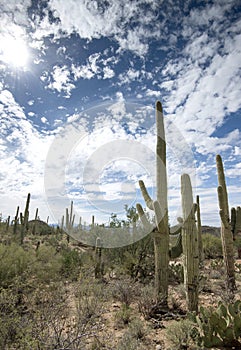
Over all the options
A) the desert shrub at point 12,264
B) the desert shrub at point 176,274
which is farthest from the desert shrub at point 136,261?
the desert shrub at point 12,264

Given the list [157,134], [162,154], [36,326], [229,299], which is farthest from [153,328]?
[157,134]

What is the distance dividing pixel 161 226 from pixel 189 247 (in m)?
0.94

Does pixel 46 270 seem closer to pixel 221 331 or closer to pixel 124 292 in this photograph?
pixel 124 292

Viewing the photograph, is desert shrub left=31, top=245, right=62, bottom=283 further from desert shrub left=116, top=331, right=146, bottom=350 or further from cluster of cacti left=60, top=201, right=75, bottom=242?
cluster of cacti left=60, top=201, right=75, bottom=242

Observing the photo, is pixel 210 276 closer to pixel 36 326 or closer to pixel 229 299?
pixel 229 299

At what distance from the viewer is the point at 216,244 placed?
54.5 feet

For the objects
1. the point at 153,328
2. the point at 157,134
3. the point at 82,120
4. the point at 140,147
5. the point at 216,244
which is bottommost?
the point at 153,328

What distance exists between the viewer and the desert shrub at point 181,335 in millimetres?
4145

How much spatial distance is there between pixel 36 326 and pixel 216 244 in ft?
49.6

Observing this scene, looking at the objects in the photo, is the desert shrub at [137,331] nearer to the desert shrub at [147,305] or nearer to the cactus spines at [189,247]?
the desert shrub at [147,305]

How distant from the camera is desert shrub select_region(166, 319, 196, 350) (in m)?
4.14

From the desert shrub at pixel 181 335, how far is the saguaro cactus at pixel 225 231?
11.9 ft

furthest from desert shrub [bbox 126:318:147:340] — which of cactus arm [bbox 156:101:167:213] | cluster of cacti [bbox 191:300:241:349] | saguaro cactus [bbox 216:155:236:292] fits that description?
saguaro cactus [bbox 216:155:236:292]

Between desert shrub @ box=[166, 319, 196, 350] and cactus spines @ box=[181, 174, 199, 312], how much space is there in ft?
3.37
